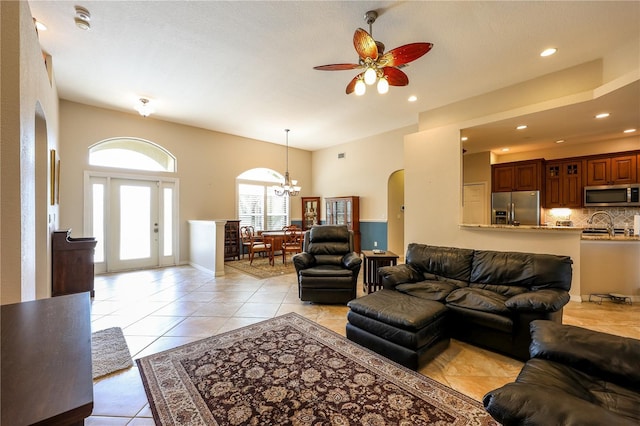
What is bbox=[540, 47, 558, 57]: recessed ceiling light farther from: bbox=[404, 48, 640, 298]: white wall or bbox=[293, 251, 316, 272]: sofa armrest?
bbox=[293, 251, 316, 272]: sofa armrest

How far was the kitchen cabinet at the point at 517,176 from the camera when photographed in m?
5.72

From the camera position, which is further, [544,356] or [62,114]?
[62,114]

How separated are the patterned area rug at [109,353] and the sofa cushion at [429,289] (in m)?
2.72

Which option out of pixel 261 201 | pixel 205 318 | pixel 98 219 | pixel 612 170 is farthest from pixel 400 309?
pixel 261 201

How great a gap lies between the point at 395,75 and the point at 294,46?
1.31 metres

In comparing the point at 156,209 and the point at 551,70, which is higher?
the point at 551,70

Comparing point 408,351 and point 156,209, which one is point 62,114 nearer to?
point 156,209

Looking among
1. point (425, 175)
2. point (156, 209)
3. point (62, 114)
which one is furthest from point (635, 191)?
point (62, 114)

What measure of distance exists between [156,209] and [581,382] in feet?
23.0

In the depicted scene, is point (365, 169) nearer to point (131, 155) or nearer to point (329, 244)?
point (329, 244)

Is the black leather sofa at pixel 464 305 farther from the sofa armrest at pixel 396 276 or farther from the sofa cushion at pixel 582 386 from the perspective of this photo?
the sofa cushion at pixel 582 386

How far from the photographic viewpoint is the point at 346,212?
777 centimetres

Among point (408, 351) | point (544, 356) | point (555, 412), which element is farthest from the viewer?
point (408, 351)

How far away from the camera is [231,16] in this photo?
2.73 m
